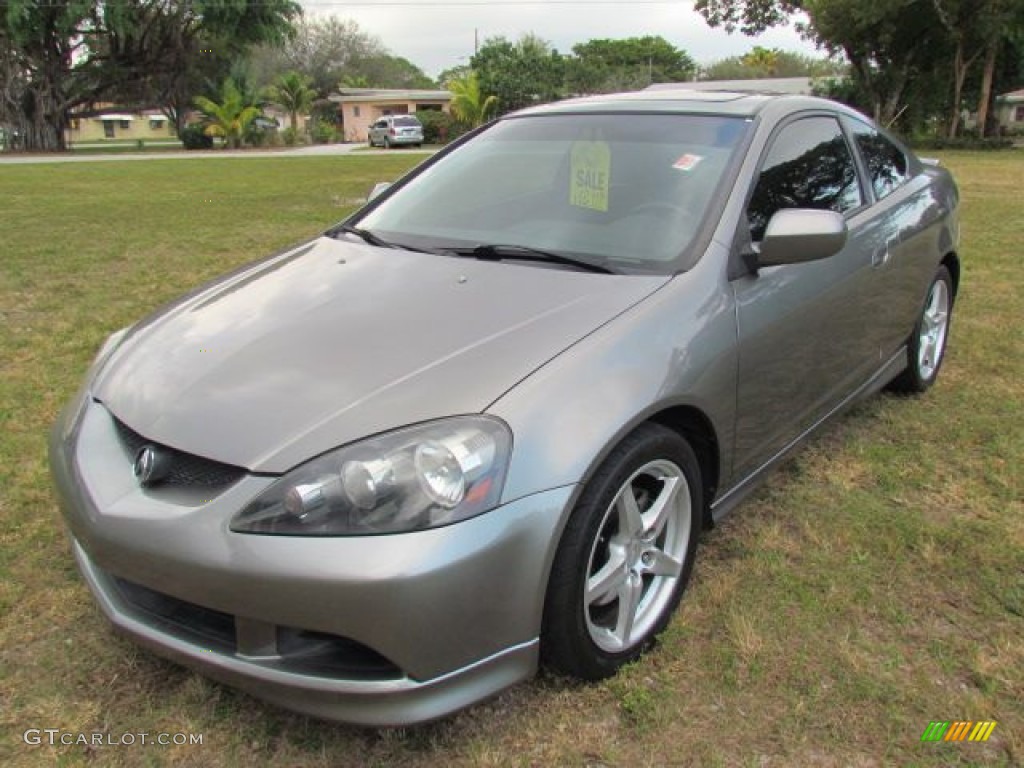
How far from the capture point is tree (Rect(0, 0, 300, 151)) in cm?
3416

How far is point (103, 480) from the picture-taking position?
2018 mm

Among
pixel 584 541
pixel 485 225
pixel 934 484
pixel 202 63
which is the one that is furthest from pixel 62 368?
pixel 202 63

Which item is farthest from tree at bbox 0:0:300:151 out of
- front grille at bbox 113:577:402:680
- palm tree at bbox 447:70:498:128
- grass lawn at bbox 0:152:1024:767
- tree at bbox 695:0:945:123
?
front grille at bbox 113:577:402:680

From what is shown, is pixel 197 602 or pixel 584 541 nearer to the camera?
pixel 197 602

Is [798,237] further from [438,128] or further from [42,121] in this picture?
[42,121]

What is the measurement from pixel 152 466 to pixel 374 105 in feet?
195

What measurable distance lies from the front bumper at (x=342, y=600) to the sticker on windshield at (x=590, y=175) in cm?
130

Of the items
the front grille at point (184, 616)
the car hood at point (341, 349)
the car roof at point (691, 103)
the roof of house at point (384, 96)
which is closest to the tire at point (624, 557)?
the car hood at point (341, 349)

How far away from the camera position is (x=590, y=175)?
2.89 metres

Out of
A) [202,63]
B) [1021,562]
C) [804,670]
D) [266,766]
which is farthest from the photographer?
[202,63]

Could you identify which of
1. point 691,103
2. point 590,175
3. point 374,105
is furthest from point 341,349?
point 374,105

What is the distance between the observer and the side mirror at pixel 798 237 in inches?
97.3

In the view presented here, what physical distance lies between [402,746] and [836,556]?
5.18ft

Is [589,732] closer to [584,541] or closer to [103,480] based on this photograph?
[584,541]
